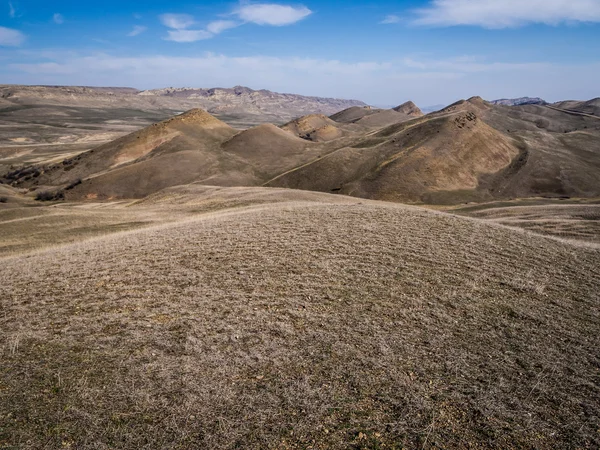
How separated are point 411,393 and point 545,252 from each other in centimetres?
1356

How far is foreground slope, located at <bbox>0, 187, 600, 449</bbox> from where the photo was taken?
774 cm

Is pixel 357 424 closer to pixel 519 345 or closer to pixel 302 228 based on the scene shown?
pixel 519 345

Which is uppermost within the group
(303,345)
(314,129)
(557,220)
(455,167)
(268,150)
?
(314,129)

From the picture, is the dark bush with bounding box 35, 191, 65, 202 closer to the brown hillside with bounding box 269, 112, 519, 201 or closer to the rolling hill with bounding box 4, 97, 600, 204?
the rolling hill with bounding box 4, 97, 600, 204

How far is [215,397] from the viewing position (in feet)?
27.9

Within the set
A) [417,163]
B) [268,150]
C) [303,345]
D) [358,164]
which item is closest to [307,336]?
[303,345]

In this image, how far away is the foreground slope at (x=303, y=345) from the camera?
7.74 m

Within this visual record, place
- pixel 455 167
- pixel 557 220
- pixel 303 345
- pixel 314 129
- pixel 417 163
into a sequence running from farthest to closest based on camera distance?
pixel 314 129
pixel 455 167
pixel 417 163
pixel 557 220
pixel 303 345

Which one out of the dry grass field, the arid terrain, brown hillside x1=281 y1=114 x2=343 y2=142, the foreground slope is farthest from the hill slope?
the foreground slope

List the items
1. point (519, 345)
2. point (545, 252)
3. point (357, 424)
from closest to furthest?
point (357, 424) < point (519, 345) < point (545, 252)

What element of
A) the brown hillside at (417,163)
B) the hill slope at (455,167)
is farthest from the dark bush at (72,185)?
the brown hillside at (417,163)

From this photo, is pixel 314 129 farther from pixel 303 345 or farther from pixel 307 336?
pixel 303 345

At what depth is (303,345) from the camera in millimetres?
10609

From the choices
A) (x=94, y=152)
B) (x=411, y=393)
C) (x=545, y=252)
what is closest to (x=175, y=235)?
(x=411, y=393)
